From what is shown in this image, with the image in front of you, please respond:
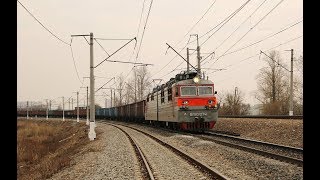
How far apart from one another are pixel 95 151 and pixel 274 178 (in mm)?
9618

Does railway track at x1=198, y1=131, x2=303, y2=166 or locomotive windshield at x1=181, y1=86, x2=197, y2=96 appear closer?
railway track at x1=198, y1=131, x2=303, y2=166

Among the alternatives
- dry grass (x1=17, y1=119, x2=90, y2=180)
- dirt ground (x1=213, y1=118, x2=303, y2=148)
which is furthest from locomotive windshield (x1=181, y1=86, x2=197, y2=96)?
dry grass (x1=17, y1=119, x2=90, y2=180)

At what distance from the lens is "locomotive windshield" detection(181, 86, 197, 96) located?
72.2 ft

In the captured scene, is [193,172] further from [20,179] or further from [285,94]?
[285,94]

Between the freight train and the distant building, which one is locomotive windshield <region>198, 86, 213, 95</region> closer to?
the freight train

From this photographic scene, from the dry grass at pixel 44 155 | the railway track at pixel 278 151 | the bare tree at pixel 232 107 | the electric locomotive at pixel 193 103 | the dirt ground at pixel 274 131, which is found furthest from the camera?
the bare tree at pixel 232 107

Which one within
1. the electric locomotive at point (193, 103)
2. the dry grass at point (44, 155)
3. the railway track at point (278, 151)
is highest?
the electric locomotive at point (193, 103)

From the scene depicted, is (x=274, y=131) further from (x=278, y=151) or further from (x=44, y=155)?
(x=44, y=155)

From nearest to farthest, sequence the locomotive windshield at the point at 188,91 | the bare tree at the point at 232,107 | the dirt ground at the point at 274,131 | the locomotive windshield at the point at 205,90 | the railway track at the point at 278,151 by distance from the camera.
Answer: the railway track at the point at 278,151 < the dirt ground at the point at 274,131 < the locomotive windshield at the point at 188,91 < the locomotive windshield at the point at 205,90 < the bare tree at the point at 232,107

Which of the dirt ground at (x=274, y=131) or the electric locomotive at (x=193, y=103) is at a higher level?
the electric locomotive at (x=193, y=103)

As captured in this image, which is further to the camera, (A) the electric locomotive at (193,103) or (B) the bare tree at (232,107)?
(B) the bare tree at (232,107)

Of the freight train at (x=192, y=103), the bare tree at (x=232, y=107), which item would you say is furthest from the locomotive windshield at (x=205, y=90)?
the bare tree at (x=232, y=107)

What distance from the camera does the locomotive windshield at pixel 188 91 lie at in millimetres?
22016

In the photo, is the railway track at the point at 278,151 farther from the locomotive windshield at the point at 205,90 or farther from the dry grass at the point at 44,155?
the dry grass at the point at 44,155
